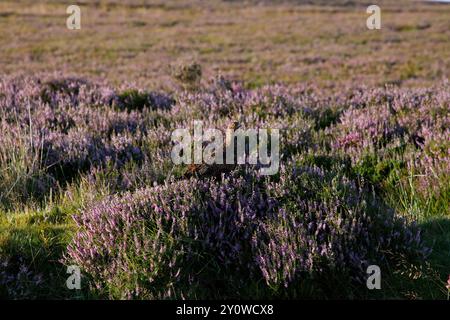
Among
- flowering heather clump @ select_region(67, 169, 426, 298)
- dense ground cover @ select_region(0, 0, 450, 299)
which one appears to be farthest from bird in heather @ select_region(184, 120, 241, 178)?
flowering heather clump @ select_region(67, 169, 426, 298)

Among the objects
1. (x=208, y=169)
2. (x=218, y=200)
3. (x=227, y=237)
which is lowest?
(x=227, y=237)

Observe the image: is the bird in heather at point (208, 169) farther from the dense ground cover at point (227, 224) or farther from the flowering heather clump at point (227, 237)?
the flowering heather clump at point (227, 237)

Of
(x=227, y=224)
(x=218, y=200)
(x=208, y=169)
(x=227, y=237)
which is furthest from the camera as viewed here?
(x=208, y=169)

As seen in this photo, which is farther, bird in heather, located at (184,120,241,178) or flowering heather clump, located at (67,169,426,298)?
bird in heather, located at (184,120,241,178)

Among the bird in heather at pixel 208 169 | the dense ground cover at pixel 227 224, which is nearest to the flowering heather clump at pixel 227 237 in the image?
the dense ground cover at pixel 227 224

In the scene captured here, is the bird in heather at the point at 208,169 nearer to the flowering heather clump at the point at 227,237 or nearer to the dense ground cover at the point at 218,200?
the dense ground cover at the point at 218,200

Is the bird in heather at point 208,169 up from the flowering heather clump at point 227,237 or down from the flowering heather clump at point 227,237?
up

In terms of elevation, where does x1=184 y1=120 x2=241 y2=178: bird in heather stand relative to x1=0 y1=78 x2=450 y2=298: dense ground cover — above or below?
above

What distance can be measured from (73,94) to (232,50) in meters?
16.8

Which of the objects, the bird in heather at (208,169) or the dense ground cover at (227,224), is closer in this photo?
the dense ground cover at (227,224)

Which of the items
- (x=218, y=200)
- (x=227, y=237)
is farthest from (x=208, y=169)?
(x=227, y=237)

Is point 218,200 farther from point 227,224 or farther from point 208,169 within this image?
point 208,169

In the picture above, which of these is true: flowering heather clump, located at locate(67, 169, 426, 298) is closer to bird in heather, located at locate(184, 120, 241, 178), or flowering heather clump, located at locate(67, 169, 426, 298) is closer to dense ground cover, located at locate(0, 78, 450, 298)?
dense ground cover, located at locate(0, 78, 450, 298)
